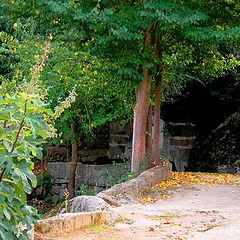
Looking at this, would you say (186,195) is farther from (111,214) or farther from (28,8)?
(28,8)

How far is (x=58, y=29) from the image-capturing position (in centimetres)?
1216

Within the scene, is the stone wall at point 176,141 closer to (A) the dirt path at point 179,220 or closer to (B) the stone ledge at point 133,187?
(B) the stone ledge at point 133,187

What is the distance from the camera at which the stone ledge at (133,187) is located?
8789 millimetres

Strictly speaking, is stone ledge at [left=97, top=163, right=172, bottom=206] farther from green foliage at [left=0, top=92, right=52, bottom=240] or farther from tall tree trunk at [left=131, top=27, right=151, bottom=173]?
green foliage at [left=0, top=92, right=52, bottom=240]

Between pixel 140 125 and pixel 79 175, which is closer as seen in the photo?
pixel 140 125

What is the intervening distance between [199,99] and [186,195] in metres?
9.12

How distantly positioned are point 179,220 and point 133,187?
277 centimetres

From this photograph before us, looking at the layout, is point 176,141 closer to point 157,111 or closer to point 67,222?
point 157,111

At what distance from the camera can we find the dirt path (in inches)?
A: 225

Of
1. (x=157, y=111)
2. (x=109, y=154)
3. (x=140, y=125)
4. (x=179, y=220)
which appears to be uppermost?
(x=157, y=111)

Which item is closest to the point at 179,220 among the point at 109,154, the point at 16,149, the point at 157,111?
the point at 16,149

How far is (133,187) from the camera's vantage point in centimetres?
987

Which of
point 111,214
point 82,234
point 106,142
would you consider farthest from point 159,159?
point 82,234

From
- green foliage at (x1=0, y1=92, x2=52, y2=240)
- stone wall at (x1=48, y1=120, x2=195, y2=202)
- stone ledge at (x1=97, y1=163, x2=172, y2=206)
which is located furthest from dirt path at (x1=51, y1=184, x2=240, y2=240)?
stone wall at (x1=48, y1=120, x2=195, y2=202)
